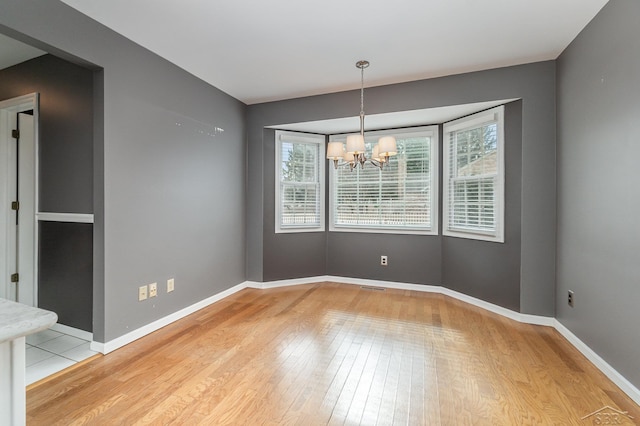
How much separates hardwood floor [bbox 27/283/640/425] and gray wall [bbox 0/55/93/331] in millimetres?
841

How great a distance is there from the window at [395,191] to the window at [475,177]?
19cm

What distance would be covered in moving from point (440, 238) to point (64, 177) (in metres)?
4.21

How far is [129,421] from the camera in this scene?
5.24ft

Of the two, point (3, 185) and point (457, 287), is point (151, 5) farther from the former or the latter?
point (457, 287)

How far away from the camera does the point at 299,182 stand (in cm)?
434

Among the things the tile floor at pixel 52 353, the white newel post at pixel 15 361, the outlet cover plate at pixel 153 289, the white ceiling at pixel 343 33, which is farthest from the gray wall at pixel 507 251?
the tile floor at pixel 52 353

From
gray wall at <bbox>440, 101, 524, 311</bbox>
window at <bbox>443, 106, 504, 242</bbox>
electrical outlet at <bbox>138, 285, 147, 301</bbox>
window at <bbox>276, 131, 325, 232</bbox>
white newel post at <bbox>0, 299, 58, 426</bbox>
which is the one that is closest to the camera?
white newel post at <bbox>0, 299, 58, 426</bbox>

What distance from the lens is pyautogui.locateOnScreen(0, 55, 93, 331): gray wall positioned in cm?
252

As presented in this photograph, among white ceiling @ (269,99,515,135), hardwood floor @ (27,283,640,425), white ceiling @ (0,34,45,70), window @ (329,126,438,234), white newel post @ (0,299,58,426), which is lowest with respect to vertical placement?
hardwood floor @ (27,283,640,425)

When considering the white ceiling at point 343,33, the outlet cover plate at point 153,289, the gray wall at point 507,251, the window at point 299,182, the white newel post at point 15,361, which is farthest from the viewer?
the window at point 299,182

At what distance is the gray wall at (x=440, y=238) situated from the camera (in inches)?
114

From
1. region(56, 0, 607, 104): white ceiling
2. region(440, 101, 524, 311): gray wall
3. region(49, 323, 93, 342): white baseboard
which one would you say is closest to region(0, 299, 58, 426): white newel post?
region(49, 323, 93, 342): white baseboard

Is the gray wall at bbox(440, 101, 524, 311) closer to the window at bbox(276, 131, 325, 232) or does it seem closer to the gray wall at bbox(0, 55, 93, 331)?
the window at bbox(276, 131, 325, 232)

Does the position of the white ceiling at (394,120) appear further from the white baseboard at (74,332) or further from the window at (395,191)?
the white baseboard at (74,332)
